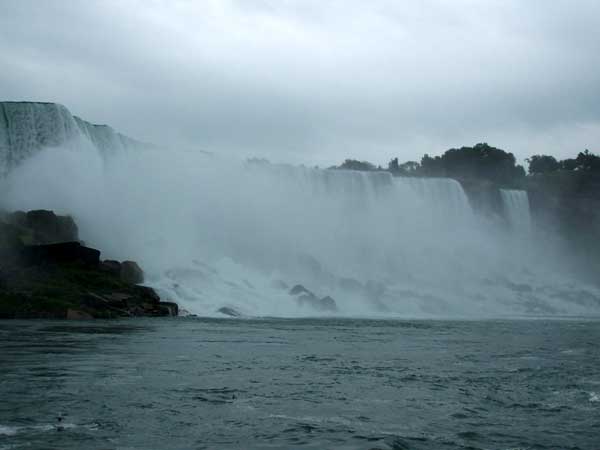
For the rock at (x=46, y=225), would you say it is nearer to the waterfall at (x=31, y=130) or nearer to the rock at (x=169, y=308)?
the rock at (x=169, y=308)

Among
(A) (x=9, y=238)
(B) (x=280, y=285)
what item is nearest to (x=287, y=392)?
(A) (x=9, y=238)

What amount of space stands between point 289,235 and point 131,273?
14433 mm

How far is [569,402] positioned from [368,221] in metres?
35.8

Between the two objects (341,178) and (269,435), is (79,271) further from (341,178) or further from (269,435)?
(341,178)

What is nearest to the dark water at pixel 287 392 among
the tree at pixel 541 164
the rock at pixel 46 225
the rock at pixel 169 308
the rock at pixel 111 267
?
the rock at pixel 169 308

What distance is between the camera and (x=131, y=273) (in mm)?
27594

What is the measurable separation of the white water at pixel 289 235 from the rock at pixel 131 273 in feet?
→ 2.53

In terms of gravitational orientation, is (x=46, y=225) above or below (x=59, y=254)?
above

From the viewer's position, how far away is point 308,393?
32.7ft

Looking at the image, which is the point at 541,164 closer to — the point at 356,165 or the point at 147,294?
the point at 356,165

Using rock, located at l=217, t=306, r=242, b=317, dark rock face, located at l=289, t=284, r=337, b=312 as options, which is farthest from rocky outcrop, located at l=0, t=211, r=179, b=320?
dark rock face, located at l=289, t=284, r=337, b=312

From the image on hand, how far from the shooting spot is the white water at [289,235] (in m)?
31.1

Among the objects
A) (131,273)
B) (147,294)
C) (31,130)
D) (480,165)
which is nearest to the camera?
(147,294)

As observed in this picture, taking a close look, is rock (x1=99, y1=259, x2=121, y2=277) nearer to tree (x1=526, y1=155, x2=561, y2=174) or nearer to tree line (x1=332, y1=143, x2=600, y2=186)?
tree line (x1=332, y1=143, x2=600, y2=186)
